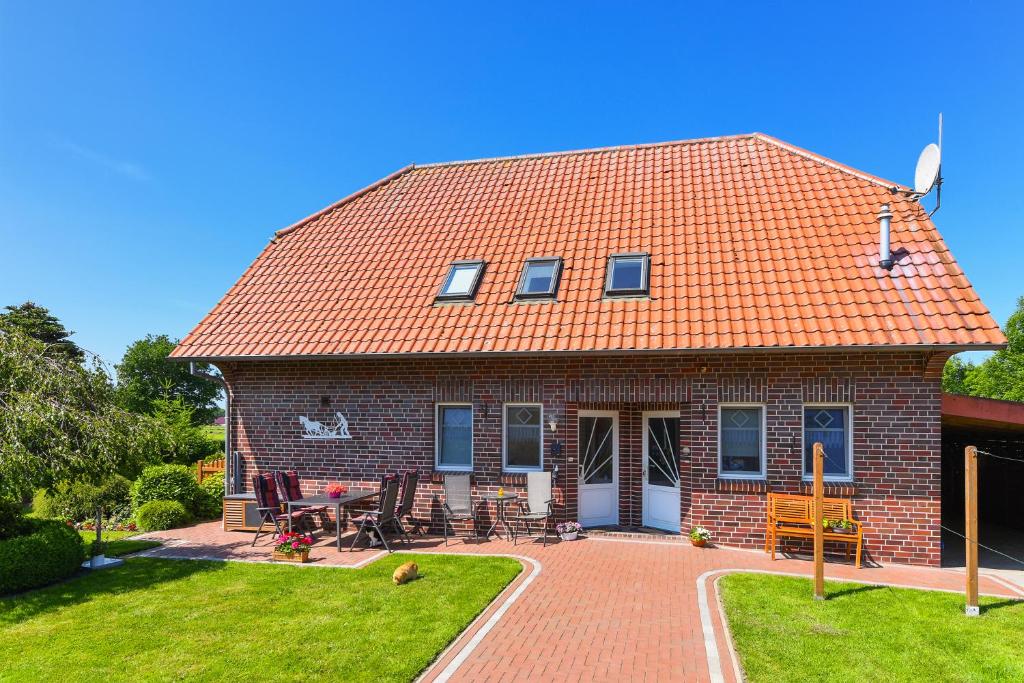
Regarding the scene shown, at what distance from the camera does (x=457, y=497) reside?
10.1 meters

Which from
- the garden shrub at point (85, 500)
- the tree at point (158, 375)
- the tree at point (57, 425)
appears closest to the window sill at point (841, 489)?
the tree at point (57, 425)

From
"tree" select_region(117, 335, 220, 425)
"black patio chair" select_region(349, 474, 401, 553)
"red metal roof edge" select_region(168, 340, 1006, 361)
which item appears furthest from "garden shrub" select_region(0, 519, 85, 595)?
"tree" select_region(117, 335, 220, 425)

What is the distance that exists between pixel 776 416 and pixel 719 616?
12.1 feet

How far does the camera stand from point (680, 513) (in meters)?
9.95

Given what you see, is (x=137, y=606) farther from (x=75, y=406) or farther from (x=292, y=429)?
(x=292, y=429)

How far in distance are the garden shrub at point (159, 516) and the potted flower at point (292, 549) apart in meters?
4.20

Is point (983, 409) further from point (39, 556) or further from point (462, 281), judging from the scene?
point (39, 556)

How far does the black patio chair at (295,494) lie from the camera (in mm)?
10227

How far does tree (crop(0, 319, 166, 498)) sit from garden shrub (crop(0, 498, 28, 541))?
714 millimetres

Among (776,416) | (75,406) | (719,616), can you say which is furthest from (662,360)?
(75,406)

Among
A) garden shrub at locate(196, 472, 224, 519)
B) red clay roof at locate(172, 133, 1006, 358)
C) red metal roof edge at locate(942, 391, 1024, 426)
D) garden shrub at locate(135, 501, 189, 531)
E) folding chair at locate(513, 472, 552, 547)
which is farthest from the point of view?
garden shrub at locate(196, 472, 224, 519)

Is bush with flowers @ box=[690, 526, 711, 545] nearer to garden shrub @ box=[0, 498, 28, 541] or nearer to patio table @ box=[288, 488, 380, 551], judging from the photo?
patio table @ box=[288, 488, 380, 551]

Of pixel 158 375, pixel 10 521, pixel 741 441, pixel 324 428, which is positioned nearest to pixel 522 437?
pixel 741 441

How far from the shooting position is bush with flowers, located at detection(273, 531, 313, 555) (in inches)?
353
